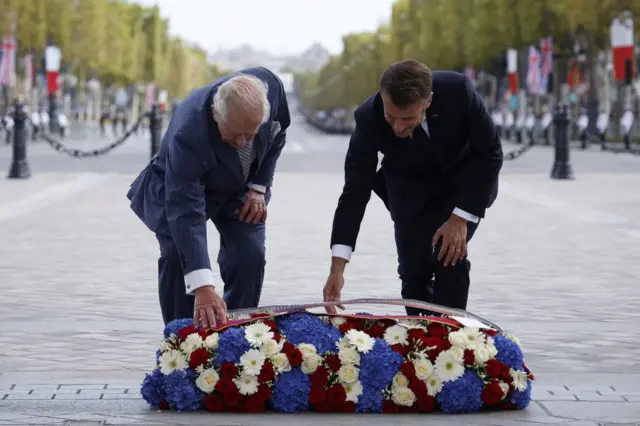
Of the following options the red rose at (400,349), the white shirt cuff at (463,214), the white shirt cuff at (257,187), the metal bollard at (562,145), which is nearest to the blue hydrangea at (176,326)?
the white shirt cuff at (257,187)

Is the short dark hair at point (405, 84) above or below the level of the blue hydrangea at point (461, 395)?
above

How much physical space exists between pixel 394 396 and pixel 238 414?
0.58 meters

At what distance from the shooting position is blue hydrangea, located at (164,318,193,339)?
241 inches

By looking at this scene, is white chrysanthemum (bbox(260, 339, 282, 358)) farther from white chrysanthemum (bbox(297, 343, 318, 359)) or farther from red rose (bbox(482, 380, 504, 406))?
red rose (bbox(482, 380, 504, 406))

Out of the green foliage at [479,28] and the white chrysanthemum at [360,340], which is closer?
the white chrysanthemum at [360,340]

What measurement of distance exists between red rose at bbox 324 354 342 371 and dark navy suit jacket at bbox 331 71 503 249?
0.51 metres

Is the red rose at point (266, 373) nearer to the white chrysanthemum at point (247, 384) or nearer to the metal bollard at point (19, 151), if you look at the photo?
the white chrysanthemum at point (247, 384)

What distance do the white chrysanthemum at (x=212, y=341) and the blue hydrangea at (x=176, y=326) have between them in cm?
14

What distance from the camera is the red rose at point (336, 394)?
6.00 meters

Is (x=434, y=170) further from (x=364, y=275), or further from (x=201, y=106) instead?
(x=364, y=275)

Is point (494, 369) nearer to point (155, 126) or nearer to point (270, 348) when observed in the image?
point (270, 348)

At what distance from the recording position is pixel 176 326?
615 centimetres

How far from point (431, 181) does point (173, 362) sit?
131 cm

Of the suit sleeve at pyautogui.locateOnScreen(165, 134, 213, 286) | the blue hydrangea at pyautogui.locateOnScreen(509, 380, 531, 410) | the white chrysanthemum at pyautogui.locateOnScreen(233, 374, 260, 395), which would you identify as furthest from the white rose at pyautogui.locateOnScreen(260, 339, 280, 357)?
the blue hydrangea at pyautogui.locateOnScreen(509, 380, 531, 410)
